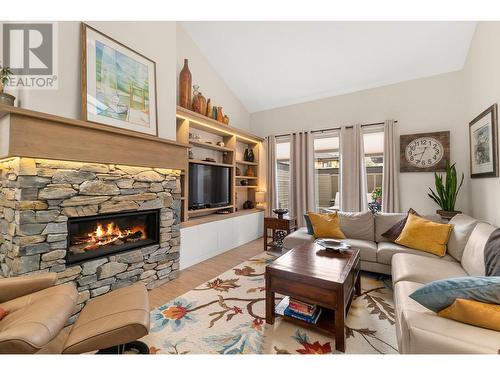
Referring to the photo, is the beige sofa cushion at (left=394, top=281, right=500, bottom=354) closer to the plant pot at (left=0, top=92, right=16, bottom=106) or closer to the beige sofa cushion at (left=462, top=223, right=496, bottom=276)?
the beige sofa cushion at (left=462, top=223, right=496, bottom=276)

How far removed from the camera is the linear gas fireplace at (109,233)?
2.07 metres

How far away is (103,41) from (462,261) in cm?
412

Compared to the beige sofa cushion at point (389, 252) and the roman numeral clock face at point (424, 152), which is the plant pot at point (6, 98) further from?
the roman numeral clock face at point (424, 152)

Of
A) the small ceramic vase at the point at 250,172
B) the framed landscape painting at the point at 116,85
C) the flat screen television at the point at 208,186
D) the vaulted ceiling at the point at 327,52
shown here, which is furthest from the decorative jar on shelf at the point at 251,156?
the framed landscape painting at the point at 116,85

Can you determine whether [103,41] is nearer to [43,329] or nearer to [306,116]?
[43,329]

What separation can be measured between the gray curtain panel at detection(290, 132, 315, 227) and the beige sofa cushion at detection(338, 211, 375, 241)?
1171 mm

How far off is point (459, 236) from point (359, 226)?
1.05 metres

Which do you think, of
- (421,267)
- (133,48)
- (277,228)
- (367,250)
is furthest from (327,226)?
(133,48)

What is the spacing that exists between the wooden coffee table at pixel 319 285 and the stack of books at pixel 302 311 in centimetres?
3

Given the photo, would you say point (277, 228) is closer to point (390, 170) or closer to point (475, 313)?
point (390, 170)

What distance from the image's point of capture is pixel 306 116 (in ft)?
14.7

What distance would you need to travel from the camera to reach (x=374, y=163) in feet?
12.9

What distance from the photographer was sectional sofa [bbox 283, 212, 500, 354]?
3.36ft
